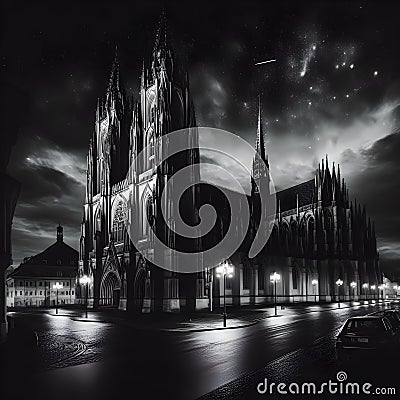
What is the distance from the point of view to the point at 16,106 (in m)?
19.4

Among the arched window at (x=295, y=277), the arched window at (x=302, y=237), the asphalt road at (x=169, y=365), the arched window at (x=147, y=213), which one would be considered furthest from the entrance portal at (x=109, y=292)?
the asphalt road at (x=169, y=365)

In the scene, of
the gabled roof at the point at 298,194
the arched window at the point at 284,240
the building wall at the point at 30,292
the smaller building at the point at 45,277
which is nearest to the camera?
the building wall at the point at 30,292

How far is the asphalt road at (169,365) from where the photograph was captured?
11000mm

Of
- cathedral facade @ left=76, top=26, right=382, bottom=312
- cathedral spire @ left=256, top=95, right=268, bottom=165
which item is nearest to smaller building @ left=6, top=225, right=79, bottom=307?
cathedral facade @ left=76, top=26, right=382, bottom=312

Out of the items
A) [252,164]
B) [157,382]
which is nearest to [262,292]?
[252,164]

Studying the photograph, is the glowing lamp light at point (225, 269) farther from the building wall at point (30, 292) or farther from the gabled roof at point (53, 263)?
the gabled roof at point (53, 263)

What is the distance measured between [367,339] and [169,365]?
639 cm

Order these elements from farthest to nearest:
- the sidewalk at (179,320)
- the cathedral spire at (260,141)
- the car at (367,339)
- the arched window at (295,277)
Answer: the cathedral spire at (260,141) < the arched window at (295,277) < the sidewalk at (179,320) < the car at (367,339)

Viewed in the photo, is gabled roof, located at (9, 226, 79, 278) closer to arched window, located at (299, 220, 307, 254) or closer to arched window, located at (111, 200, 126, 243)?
arched window, located at (111, 200, 126, 243)

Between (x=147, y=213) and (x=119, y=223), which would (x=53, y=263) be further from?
(x=147, y=213)

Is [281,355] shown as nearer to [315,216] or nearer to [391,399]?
[391,399]

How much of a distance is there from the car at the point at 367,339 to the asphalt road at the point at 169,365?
0.72m

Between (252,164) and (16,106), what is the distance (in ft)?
230

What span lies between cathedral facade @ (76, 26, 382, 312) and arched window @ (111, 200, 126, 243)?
0.50 ft
